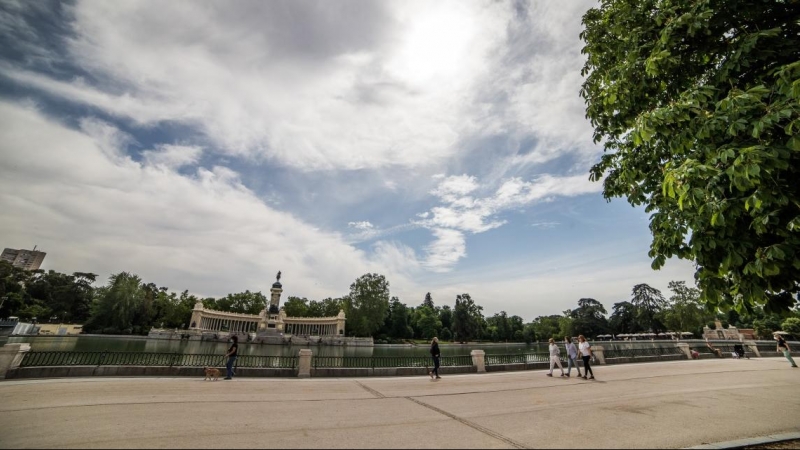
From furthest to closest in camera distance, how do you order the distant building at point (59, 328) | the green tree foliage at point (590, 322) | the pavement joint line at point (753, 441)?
the green tree foliage at point (590, 322) < the distant building at point (59, 328) < the pavement joint line at point (753, 441)

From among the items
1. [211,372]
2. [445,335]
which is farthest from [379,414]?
[445,335]

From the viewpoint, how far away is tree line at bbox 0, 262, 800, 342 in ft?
243

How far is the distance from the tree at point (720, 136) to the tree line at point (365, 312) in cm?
8082

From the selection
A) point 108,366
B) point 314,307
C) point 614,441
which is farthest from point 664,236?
point 314,307

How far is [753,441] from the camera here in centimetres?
577

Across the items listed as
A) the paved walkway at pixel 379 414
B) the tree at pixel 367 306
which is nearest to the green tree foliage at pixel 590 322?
the tree at pixel 367 306

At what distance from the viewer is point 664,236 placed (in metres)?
6.04

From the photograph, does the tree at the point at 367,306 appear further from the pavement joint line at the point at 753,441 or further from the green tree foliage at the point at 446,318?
the pavement joint line at the point at 753,441

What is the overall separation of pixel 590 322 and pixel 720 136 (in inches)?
4590

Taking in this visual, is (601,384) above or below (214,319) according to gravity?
below

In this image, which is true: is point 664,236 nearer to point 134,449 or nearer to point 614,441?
point 614,441

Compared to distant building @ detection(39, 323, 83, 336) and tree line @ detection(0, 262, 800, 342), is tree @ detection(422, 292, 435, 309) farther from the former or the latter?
distant building @ detection(39, 323, 83, 336)

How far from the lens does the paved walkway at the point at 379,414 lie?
5473 millimetres

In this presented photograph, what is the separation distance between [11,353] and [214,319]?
8923cm
